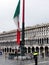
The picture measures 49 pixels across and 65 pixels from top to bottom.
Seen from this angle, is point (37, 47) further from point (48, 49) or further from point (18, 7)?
point (18, 7)

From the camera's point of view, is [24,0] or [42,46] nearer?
[24,0]

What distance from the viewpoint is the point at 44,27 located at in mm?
101562

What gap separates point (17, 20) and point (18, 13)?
1.04 metres

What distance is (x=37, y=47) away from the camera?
332ft

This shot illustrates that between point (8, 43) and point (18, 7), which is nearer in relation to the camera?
point (18, 7)

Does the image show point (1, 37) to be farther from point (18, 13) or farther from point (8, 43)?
point (18, 13)

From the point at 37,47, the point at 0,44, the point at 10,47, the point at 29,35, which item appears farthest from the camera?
the point at 0,44

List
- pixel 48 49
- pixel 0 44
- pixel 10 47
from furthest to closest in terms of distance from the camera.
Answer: pixel 0 44 < pixel 10 47 < pixel 48 49

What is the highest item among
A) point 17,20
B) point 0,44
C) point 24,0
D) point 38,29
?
point 24,0

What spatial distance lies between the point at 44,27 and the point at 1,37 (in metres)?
48.5

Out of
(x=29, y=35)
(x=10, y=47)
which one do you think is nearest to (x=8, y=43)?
(x=10, y=47)

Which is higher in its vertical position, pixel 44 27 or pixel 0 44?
pixel 44 27

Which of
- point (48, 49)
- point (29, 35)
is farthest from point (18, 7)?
point (29, 35)

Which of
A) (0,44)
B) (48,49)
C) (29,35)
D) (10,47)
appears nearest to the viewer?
(48,49)
